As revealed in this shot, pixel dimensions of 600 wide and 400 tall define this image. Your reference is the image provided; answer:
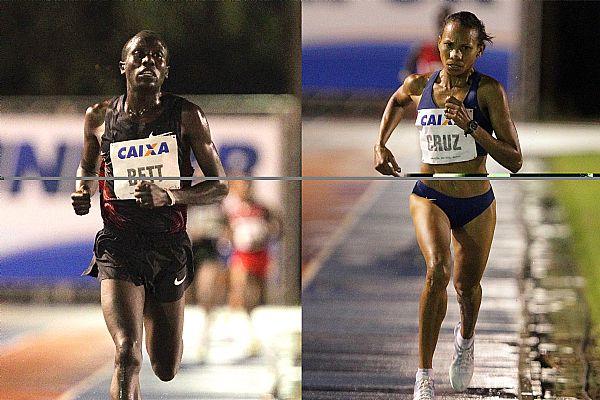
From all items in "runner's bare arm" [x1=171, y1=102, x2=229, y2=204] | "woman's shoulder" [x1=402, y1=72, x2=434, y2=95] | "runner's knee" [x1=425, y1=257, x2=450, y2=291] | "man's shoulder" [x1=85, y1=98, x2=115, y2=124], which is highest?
"woman's shoulder" [x1=402, y1=72, x2=434, y2=95]

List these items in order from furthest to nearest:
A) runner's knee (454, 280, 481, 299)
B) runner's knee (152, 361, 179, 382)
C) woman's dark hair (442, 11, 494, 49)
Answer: runner's knee (152, 361, 179, 382)
runner's knee (454, 280, 481, 299)
woman's dark hair (442, 11, 494, 49)

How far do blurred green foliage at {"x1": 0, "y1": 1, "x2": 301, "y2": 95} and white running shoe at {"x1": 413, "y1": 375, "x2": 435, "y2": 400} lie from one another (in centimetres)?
148

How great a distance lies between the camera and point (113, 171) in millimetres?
5785

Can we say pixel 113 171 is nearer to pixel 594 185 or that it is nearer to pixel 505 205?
pixel 505 205

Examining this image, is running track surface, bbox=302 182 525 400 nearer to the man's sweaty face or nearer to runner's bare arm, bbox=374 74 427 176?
runner's bare arm, bbox=374 74 427 176

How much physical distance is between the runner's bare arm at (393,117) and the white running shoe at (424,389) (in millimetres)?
983

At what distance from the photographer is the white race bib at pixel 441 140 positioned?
5621 mm

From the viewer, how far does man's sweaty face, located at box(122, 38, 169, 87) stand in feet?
18.9

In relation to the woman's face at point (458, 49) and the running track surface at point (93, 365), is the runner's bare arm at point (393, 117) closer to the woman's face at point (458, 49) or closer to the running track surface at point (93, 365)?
the woman's face at point (458, 49)

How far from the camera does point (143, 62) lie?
5781 mm

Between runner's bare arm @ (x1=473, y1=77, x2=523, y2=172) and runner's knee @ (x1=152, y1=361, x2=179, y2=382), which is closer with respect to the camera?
runner's bare arm @ (x1=473, y1=77, x2=523, y2=172)

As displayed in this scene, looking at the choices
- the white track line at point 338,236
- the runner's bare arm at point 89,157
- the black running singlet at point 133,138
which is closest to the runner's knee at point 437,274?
the white track line at point 338,236

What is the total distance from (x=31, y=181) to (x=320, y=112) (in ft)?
4.68

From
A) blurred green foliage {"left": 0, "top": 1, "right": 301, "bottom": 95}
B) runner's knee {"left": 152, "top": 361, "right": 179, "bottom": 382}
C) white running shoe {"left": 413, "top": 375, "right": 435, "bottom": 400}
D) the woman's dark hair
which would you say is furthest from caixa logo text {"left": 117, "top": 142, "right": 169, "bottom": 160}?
white running shoe {"left": 413, "top": 375, "right": 435, "bottom": 400}
